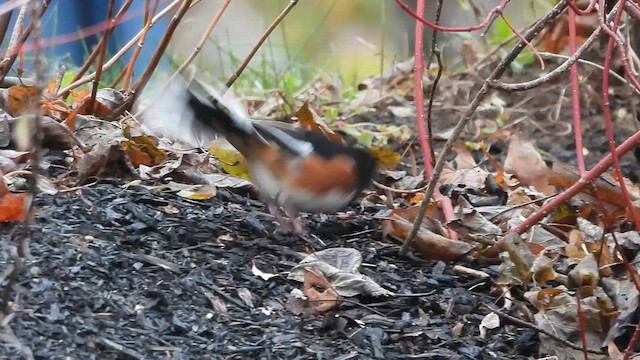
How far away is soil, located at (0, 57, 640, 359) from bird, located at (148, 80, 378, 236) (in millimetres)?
90

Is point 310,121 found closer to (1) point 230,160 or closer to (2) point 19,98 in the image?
(1) point 230,160

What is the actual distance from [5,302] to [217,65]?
371 centimetres

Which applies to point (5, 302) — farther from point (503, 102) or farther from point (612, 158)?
point (503, 102)

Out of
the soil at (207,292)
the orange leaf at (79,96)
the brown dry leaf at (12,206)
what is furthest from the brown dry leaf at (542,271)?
the orange leaf at (79,96)

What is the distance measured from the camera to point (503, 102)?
5.02m

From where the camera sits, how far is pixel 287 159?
9.06ft

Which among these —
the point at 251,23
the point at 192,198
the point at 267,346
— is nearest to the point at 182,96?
the point at 192,198

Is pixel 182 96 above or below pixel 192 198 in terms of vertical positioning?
above

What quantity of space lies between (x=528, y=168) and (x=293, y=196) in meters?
1.24

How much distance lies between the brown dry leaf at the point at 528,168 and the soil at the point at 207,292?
93cm

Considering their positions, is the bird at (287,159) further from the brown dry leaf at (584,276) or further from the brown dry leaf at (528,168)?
the brown dry leaf at (528,168)

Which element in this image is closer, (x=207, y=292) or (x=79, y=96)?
(x=207, y=292)

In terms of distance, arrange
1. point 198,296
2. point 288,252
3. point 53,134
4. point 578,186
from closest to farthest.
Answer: point 198,296
point 578,186
point 288,252
point 53,134

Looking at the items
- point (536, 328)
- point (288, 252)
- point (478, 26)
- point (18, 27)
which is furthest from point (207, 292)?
point (18, 27)
